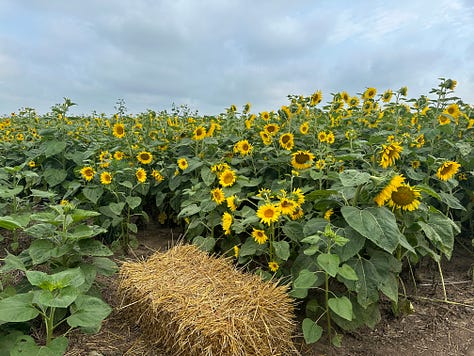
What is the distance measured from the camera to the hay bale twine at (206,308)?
219 cm

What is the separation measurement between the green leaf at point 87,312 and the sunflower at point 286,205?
3.77 feet

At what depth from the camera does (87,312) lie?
84.2 inches

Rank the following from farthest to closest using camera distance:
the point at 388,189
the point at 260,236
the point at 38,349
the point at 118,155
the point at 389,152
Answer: the point at 118,155 → the point at 260,236 → the point at 389,152 → the point at 388,189 → the point at 38,349

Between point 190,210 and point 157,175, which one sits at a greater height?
point 157,175

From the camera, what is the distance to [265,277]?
8.86 feet

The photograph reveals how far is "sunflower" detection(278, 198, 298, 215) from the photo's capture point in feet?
8.71

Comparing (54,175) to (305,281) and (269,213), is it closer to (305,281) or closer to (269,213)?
(269,213)

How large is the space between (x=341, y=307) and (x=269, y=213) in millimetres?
693

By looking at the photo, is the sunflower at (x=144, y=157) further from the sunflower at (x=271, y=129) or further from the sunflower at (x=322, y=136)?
the sunflower at (x=322, y=136)

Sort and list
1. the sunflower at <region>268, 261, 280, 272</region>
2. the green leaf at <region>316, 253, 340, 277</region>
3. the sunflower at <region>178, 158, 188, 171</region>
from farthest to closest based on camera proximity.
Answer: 1. the sunflower at <region>178, 158, 188, 171</region>
2. the sunflower at <region>268, 261, 280, 272</region>
3. the green leaf at <region>316, 253, 340, 277</region>

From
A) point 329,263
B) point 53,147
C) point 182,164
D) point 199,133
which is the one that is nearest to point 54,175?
point 53,147

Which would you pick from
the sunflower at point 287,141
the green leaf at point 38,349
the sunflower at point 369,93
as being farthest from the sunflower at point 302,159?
the sunflower at point 369,93

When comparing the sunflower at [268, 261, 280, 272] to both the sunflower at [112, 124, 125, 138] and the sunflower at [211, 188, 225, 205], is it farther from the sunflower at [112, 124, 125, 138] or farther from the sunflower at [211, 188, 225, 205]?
the sunflower at [112, 124, 125, 138]

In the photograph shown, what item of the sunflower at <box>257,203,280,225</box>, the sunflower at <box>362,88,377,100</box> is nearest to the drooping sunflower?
the sunflower at <box>257,203,280,225</box>
